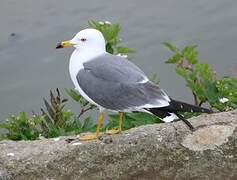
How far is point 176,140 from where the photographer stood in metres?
2.79

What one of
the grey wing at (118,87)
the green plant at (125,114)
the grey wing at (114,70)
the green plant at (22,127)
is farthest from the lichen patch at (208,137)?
the green plant at (22,127)

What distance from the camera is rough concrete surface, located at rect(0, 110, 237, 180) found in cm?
266

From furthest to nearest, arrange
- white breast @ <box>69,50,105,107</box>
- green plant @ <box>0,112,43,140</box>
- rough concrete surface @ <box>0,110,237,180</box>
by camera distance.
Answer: green plant @ <box>0,112,43,140</box>
white breast @ <box>69,50,105,107</box>
rough concrete surface @ <box>0,110,237,180</box>

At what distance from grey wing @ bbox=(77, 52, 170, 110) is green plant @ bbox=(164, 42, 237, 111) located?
0.83 meters

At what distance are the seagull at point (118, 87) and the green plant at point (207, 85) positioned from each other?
0.73 meters

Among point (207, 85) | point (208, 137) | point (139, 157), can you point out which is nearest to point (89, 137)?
point (139, 157)

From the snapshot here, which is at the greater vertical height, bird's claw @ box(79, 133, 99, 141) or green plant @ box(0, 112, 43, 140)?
bird's claw @ box(79, 133, 99, 141)

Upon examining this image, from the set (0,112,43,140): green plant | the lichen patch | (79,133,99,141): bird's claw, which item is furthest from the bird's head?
(0,112,43,140): green plant

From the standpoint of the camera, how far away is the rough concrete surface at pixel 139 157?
8.73 feet

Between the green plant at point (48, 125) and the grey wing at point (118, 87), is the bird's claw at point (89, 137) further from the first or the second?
the green plant at point (48, 125)

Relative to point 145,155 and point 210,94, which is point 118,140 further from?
point 210,94

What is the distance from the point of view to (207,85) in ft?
11.8

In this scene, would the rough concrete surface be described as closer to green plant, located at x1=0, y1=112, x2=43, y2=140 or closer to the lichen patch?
the lichen patch

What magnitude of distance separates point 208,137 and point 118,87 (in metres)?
0.48
